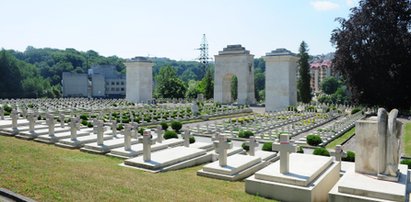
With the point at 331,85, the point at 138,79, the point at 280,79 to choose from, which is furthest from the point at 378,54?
the point at 331,85

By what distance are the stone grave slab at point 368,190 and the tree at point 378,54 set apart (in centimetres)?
1815

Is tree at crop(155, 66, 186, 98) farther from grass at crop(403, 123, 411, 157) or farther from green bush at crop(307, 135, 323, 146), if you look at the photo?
green bush at crop(307, 135, 323, 146)

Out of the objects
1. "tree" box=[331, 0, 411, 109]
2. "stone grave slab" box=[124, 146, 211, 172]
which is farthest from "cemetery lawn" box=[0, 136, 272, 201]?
"tree" box=[331, 0, 411, 109]

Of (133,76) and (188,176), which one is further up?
(133,76)

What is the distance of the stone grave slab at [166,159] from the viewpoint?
9.94 meters

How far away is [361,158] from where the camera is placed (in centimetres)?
816

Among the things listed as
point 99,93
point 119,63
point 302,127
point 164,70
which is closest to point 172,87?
point 164,70

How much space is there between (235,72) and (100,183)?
144ft

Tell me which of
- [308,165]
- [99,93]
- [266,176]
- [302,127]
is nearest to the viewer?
[266,176]

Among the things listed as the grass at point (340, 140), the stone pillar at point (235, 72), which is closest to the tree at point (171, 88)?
the stone pillar at point (235, 72)

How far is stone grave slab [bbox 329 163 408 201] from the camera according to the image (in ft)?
Answer: 21.6

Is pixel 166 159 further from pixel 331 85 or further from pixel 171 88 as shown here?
pixel 331 85

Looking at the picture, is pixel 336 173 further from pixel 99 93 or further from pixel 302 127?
pixel 99 93

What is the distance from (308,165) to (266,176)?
52.7 inches
